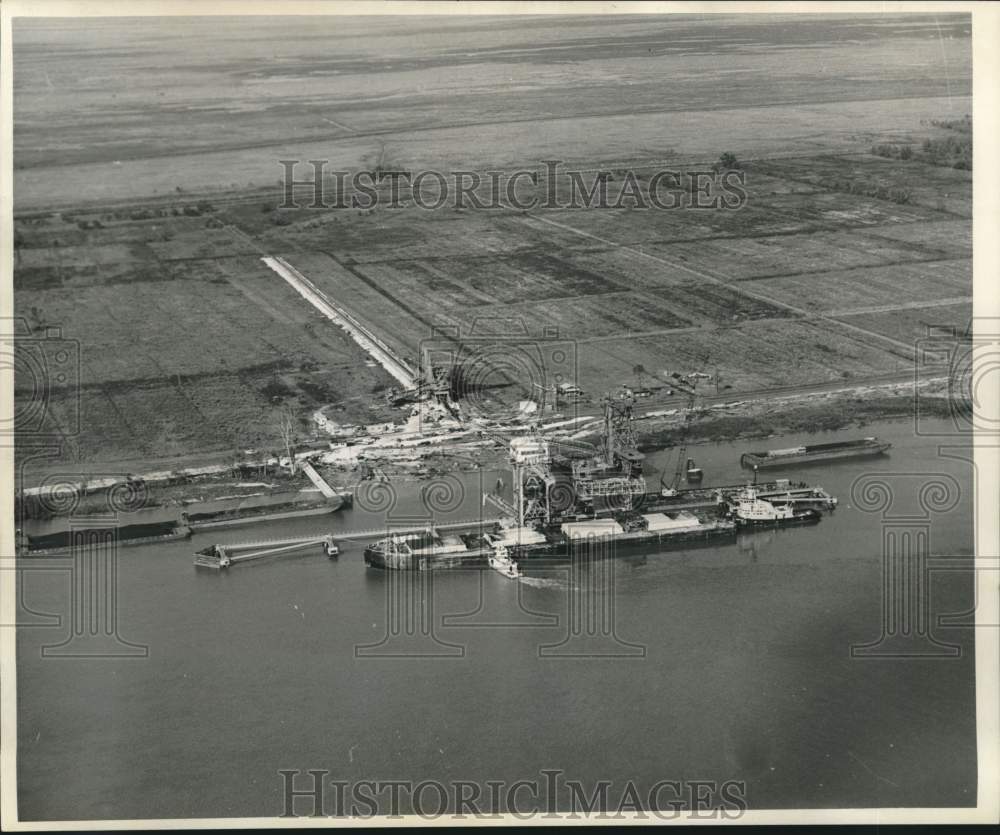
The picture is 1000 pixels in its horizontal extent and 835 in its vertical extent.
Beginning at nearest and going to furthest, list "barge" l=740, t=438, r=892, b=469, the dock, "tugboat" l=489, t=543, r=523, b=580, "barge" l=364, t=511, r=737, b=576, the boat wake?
the boat wake → "tugboat" l=489, t=543, r=523, b=580 → "barge" l=364, t=511, r=737, b=576 → the dock → "barge" l=740, t=438, r=892, b=469

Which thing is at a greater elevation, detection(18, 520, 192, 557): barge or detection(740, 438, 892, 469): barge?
detection(740, 438, 892, 469): barge

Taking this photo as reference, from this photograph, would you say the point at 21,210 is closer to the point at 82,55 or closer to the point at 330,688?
the point at 82,55

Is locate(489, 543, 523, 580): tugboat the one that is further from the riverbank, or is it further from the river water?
the riverbank

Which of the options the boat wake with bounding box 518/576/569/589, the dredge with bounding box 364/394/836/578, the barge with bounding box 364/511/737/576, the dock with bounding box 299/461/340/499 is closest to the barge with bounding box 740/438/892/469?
→ the dredge with bounding box 364/394/836/578

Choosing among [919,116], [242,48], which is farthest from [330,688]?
[919,116]

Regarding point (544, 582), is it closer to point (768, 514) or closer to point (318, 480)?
point (768, 514)

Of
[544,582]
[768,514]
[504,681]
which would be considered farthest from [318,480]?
[768,514]
